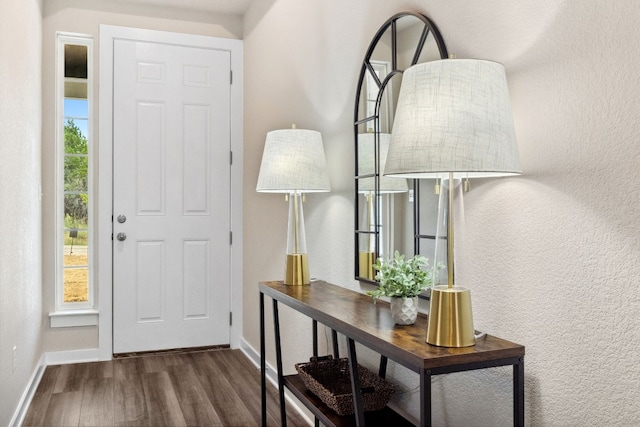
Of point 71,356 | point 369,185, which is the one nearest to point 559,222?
point 369,185

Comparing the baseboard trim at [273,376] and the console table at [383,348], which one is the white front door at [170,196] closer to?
the baseboard trim at [273,376]

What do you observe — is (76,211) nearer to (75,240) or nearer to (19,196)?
(75,240)

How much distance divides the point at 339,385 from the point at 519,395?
95cm

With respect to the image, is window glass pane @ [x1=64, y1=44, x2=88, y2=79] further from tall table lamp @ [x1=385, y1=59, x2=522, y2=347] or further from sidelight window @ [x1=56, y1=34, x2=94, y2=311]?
tall table lamp @ [x1=385, y1=59, x2=522, y2=347]

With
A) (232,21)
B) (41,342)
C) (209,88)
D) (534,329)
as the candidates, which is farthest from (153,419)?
(232,21)

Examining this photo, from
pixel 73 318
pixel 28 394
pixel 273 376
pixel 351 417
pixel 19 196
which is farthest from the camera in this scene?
pixel 73 318

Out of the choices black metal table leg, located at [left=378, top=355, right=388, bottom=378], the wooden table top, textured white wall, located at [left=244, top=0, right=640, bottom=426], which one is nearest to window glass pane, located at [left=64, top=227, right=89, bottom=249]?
the wooden table top

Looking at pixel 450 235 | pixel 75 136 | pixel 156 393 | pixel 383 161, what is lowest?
pixel 156 393

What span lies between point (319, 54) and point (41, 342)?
8.64 feet

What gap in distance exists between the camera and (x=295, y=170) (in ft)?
7.90

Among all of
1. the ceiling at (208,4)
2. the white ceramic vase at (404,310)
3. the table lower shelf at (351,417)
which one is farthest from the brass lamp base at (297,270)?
the ceiling at (208,4)

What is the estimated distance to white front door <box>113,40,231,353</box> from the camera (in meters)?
4.05

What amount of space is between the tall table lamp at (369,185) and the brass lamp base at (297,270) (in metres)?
0.27

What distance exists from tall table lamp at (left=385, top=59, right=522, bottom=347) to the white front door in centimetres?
306
